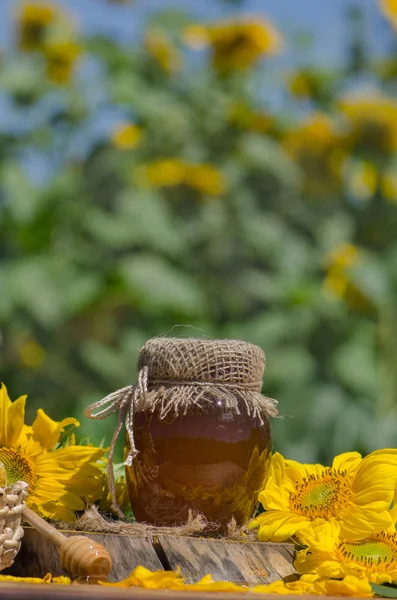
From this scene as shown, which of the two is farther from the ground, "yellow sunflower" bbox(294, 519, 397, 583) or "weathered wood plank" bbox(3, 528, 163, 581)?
"yellow sunflower" bbox(294, 519, 397, 583)

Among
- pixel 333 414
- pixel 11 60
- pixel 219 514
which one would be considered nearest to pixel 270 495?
pixel 219 514

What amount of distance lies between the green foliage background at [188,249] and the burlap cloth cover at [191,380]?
1.67 m

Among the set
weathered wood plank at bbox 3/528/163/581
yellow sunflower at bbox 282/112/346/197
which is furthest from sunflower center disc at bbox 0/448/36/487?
yellow sunflower at bbox 282/112/346/197

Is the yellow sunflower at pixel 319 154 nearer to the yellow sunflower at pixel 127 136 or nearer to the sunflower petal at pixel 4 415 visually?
the yellow sunflower at pixel 127 136

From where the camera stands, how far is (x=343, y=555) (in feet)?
3.44

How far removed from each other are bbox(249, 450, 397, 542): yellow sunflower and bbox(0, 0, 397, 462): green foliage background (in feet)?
5.52

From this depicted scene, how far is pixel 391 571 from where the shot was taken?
1.03 metres

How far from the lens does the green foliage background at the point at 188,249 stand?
3350 mm

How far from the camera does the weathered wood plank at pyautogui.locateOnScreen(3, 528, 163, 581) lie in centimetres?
104

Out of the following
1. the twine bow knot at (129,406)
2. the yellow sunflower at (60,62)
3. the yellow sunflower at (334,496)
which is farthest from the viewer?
the yellow sunflower at (60,62)

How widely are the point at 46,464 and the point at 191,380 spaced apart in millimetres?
204

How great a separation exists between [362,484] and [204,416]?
190 mm

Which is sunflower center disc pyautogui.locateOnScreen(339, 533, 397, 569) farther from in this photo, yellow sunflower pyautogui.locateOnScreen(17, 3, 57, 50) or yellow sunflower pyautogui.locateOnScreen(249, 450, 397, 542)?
yellow sunflower pyautogui.locateOnScreen(17, 3, 57, 50)

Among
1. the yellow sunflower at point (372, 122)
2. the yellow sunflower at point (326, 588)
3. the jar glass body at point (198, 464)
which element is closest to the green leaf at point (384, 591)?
the yellow sunflower at point (326, 588)
